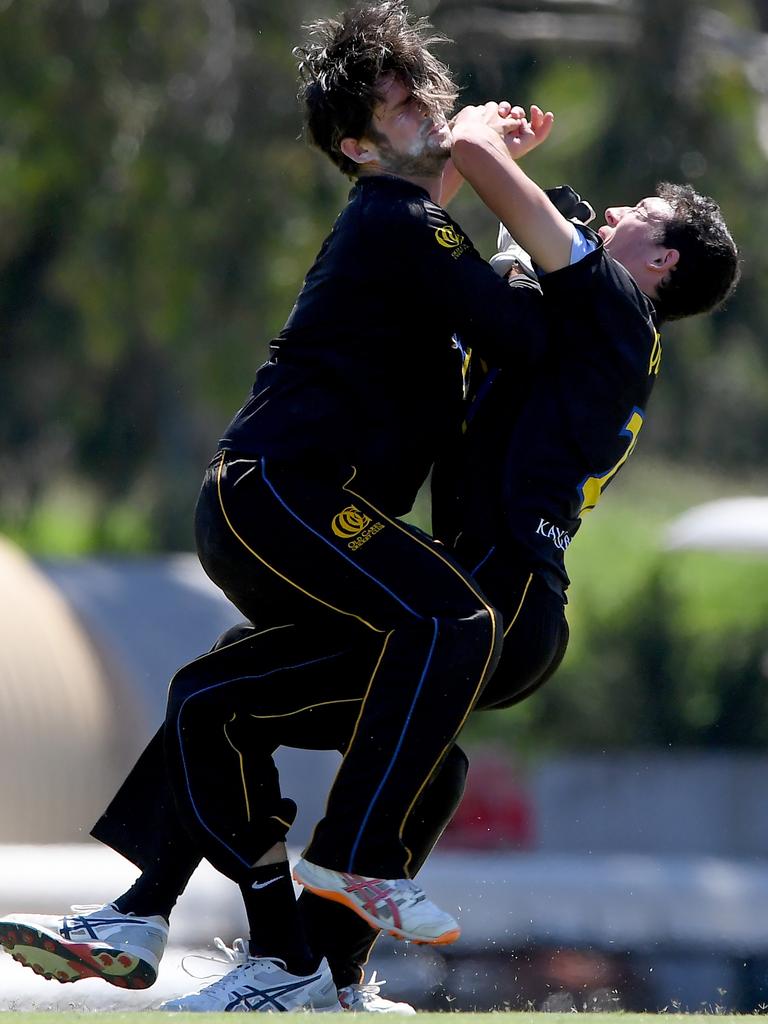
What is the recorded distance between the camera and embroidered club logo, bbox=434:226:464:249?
3.61 metres

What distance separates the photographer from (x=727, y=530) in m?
14.4

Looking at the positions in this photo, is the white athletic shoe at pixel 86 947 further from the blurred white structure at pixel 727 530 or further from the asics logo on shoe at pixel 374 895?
the blurred white structure at pixel 727 530

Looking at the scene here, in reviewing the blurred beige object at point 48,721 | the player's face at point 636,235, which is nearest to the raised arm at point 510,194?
the player's face at point 636,235

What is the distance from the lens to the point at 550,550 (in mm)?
3852

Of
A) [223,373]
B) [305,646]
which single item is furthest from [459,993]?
[223,373]

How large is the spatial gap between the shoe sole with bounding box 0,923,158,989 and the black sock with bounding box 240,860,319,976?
25 cm

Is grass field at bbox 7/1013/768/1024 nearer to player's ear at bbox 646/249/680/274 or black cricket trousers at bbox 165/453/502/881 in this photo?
black cricket trousers at bbox 165/453/502/881

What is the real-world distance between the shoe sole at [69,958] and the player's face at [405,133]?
1774mm

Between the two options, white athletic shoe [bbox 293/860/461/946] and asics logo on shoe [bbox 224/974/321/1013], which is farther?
asics logo on shoe [bbox 224/974/321/1013]

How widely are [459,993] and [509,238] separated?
362cm

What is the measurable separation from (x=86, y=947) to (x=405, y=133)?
1855 mm

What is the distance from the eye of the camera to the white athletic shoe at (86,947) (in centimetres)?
371

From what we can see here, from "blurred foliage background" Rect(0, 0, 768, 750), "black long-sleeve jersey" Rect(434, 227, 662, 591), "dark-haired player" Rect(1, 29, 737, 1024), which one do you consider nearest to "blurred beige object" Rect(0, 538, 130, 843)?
"blurred foliage background" Rect(0, 0, 768, 750)

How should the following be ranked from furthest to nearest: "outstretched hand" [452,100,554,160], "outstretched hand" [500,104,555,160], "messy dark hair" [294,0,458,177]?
"outstretched hand" [500,104,555,160] < "outstretched hand" [452,100,554,160] < "messy dark hair" [294,0,458,177]
